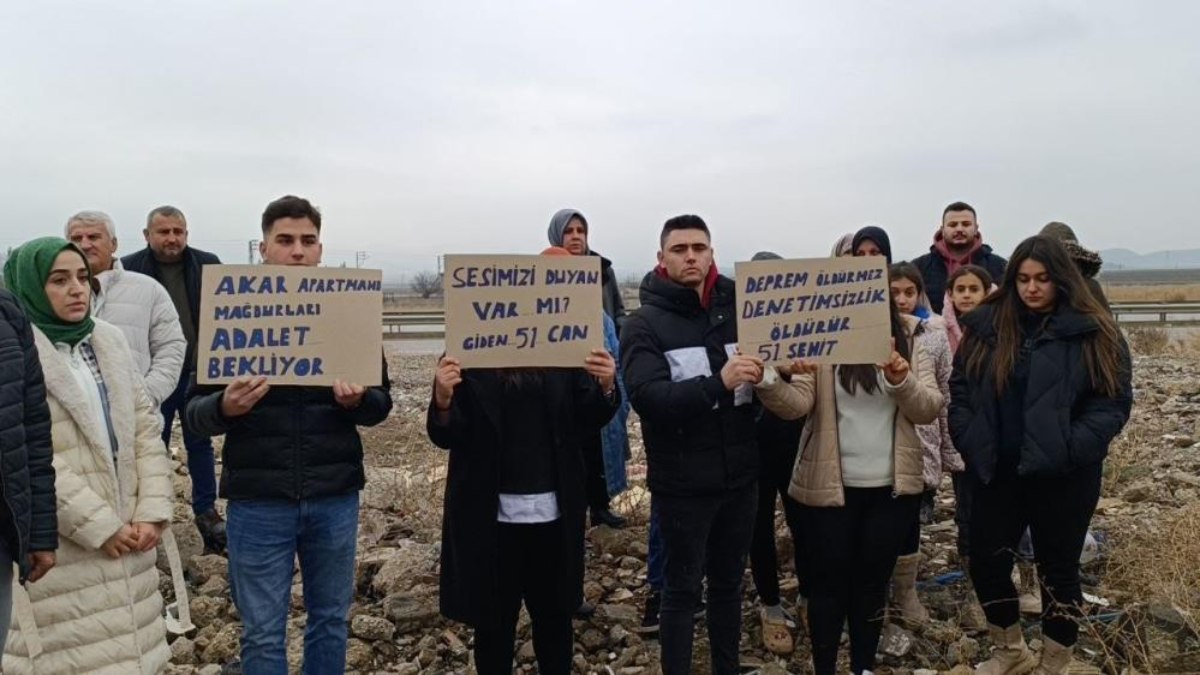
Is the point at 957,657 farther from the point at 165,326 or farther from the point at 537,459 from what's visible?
the point at 165,326

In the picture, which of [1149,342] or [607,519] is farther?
[1149,342]

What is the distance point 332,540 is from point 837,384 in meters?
2.28

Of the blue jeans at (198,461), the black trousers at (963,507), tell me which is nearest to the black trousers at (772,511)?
the black trousers at (963,507)

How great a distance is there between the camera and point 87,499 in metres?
2.84

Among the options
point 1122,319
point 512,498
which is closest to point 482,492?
point 512,498

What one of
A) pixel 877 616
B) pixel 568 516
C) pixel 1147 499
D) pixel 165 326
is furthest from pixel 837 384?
pixel 1147 499

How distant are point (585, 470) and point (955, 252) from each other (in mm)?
3113

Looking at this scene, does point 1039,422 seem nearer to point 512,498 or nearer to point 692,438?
point 692,438

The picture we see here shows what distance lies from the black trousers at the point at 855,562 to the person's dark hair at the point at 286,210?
100 inches

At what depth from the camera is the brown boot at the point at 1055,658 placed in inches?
142

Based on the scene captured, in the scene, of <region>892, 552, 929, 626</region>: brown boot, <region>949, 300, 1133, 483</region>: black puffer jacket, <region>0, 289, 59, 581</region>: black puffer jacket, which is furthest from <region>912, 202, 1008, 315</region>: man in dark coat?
<region>0, 289, 59, 581</region>: black puffer jacket

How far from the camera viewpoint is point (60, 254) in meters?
2.93

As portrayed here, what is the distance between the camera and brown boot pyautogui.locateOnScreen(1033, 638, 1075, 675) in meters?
3.60

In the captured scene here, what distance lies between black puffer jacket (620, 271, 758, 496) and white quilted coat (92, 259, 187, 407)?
2.86 metres
